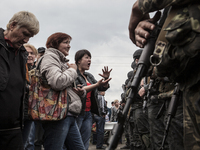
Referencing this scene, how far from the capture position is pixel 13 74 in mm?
2271

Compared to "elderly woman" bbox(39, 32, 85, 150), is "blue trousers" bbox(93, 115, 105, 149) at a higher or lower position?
lower

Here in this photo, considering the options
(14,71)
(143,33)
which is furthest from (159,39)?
(14,71)

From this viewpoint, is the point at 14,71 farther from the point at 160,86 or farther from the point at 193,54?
the point at 160,86

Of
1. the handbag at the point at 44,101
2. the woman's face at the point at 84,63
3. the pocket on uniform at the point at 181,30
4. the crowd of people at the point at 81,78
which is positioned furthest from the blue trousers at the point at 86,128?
the pocket on uniform at the point at 181,30

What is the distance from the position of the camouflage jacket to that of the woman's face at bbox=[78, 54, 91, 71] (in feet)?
10.5

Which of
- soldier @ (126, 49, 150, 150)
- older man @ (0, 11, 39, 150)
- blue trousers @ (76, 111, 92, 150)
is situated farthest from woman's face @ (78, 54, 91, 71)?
older man @ (0, 11, 39, 150)

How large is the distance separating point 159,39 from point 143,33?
0.43ft

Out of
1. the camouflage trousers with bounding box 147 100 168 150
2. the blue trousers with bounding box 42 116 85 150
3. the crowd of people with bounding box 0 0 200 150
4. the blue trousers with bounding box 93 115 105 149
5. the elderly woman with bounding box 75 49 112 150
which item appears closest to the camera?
the crowd of people with bounding box 0 0 200 150

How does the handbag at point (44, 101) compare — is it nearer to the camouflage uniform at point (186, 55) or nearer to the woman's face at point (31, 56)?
the camouflage uniform at point (186, 55)

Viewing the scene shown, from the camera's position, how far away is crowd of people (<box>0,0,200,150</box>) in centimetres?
126

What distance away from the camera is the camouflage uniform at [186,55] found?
1.17 meters

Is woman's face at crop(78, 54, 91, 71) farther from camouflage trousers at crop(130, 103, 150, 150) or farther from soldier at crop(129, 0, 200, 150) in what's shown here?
soldier at crop(129, 0, 200, 150)

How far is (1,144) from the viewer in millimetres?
2145

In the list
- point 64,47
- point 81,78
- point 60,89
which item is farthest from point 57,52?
point 81,78
